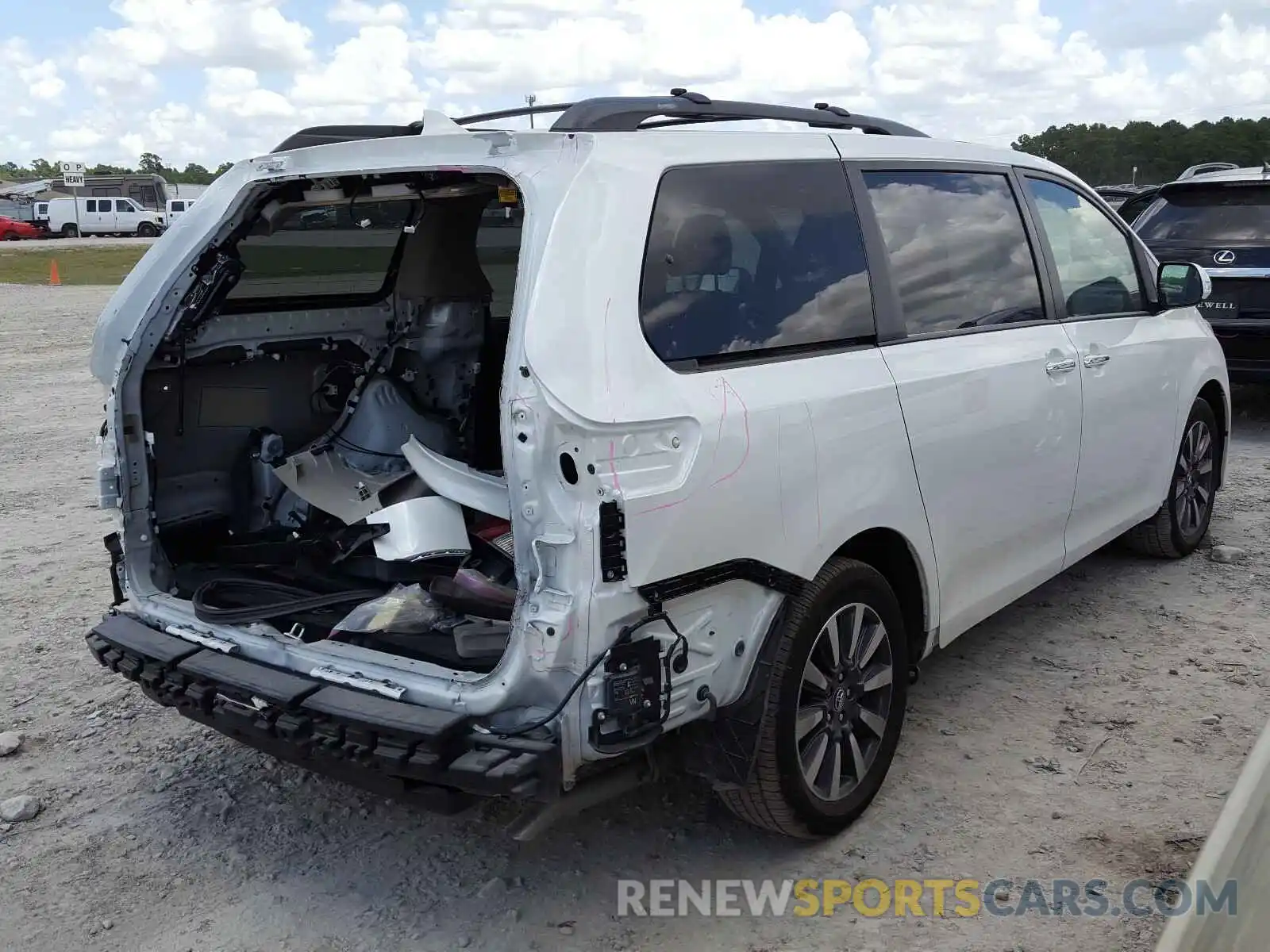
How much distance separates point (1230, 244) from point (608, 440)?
7368 millimetres

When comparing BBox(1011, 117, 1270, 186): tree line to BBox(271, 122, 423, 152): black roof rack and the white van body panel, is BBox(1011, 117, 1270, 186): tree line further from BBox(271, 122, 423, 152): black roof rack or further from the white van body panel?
the white van body panel

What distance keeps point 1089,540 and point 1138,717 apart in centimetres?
83

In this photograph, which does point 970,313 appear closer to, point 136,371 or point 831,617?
point 831,617

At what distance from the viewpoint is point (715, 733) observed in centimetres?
301

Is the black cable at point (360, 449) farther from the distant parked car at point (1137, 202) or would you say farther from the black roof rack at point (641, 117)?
the distant parked car at point (1137, 202)

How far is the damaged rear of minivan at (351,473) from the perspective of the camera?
266cm

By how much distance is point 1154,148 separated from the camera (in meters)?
36.4

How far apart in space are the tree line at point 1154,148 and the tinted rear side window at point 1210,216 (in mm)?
26472

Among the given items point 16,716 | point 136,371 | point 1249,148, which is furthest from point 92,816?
point 1249,148

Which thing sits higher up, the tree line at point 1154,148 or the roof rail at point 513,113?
the tree line at point 1154,148

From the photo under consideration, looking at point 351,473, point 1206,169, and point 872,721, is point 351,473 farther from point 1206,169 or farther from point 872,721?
point 1206,169

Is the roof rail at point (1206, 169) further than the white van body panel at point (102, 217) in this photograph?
No

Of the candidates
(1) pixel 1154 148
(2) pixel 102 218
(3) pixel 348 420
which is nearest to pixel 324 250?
(3) pixel 348 420

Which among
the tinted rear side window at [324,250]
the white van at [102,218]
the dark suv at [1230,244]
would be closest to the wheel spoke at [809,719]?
the tinted rear side window at [324,250]
